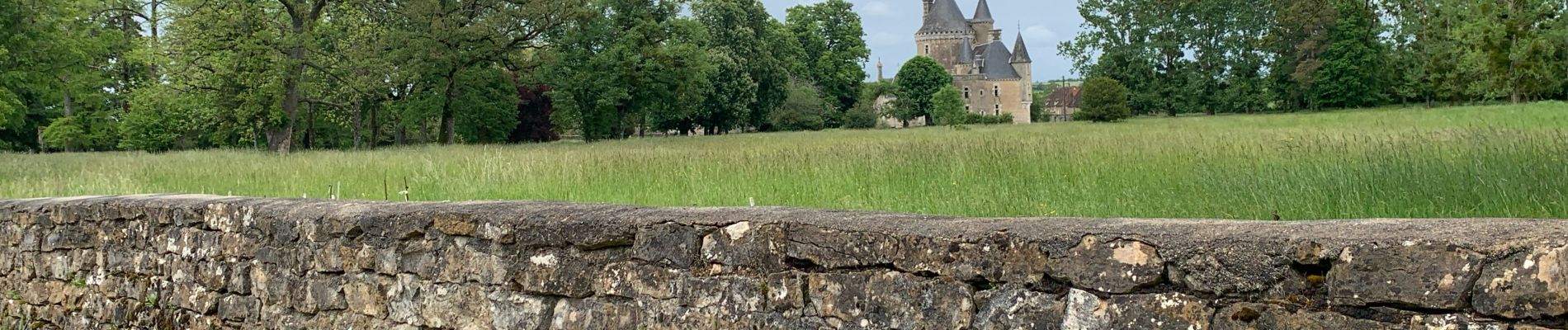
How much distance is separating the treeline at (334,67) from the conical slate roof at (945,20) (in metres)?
64.1

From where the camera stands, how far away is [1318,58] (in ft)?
186

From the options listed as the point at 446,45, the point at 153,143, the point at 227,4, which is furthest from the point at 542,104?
the point at 227,4

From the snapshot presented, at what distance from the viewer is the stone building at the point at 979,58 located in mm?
98625

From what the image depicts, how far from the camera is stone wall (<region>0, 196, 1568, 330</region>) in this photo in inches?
94.3

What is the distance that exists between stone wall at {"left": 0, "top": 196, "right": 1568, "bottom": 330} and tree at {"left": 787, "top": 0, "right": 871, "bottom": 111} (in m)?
70.1

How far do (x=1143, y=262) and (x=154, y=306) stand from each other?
5.46 m

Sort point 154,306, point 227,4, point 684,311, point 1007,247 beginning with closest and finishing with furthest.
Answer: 1. point 1007,247
2. point 684,311
3. point 154,306
4. point 227,4

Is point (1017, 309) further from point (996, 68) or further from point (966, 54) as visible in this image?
point (966, 54)

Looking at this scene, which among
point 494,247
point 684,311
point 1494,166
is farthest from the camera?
point 1494,166

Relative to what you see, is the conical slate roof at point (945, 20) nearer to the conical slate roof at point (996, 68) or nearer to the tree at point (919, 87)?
the conical slate roof at point (996, 68)

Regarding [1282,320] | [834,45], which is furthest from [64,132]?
[834,45]

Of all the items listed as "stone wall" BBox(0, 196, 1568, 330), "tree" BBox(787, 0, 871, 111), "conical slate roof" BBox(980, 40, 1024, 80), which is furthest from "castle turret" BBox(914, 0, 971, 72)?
"stone wall" BBox(0, 196, 1568, 330)

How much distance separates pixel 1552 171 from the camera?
4.92m

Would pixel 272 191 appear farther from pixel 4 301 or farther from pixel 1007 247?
pixel 1007 247
